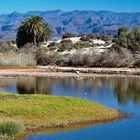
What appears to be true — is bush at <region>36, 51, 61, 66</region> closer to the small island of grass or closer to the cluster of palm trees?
the cluster of palm trees

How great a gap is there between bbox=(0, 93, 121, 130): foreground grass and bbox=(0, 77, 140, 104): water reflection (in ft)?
22.3

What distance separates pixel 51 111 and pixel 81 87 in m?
19.9

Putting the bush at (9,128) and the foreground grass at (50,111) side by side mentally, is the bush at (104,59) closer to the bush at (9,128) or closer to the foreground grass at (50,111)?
the foreground grass at (50,111)

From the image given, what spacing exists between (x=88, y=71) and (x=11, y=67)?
11.5 m

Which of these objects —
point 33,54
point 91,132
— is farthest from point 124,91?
point 33,54

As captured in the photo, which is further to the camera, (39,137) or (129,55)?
(129,55)

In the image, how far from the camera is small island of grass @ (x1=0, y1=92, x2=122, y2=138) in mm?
28562

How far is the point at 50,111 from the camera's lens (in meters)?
31.0

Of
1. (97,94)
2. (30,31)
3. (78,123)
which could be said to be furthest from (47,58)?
(78,123)

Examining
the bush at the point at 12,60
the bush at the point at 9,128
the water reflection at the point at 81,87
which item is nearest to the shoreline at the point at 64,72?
the bush at the point at 12,60

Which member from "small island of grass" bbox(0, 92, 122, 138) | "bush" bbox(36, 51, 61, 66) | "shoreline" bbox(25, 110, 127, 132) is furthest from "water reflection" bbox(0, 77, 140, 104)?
"bush" bbox(36, 51, 61, 66)

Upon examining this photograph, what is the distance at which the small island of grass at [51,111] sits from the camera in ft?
93.7

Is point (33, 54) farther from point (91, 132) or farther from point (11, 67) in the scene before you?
point (91, 132)

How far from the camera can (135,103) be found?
3875 cm
